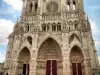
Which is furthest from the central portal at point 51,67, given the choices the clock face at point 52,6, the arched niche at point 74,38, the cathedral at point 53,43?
the clock face at point 52,6

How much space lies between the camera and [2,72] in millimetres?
21531

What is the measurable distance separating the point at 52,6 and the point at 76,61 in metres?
11.5

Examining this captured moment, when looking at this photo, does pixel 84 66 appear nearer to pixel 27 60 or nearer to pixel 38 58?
pixel 38 58

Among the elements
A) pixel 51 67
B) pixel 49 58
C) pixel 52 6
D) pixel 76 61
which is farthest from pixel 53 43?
pixel 52 6

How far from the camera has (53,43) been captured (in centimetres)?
2297

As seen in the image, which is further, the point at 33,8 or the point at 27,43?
the point at 33,8

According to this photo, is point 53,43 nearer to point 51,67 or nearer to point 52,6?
point 51,67

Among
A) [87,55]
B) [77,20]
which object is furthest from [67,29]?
[87,55]

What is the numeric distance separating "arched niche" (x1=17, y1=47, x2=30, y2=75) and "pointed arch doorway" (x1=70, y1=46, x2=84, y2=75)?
7.59 m

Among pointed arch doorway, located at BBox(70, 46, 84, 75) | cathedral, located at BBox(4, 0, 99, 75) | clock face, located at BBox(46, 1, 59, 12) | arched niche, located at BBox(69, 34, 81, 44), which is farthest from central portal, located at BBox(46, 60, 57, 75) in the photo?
clock face, located at BBox(46, 1, 59, 12)

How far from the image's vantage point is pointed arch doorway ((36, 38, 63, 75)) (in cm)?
2112

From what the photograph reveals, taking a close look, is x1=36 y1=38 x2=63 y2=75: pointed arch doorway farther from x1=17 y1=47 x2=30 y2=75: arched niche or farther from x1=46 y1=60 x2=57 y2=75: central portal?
x1=17 y1=47 x2=30 y2=75: arched niche

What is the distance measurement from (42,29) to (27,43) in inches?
153

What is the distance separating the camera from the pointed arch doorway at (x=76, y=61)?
67.2 feet
